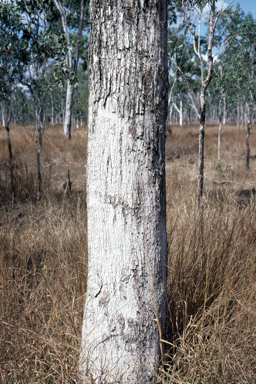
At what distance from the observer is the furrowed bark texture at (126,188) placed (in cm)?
109

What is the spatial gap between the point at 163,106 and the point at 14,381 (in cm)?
149

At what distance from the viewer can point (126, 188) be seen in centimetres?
A: 112

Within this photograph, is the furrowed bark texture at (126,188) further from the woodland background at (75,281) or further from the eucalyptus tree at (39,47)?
→ the eucalyptus tree at (39,47)

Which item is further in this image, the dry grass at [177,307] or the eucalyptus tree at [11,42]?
the eucalyptus tree at [11,42]

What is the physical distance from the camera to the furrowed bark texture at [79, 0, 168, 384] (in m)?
1.09

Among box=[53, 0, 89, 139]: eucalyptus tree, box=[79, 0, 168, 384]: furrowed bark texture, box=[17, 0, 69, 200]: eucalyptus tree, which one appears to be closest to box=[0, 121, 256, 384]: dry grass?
box=[79, 0, 168, 384]: furrowed bark texture

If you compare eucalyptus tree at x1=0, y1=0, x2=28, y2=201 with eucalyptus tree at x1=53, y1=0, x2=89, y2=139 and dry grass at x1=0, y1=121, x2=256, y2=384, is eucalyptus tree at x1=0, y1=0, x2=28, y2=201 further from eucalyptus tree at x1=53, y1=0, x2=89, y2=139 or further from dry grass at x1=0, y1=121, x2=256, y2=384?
eucalyptus tree at x1=53, y1=0, x2=89, y2=139

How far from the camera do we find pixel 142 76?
109 cm

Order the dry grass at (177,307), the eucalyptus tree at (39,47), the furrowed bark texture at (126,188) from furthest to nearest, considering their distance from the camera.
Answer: the eucalyptus tree at (39,47) → the dry grass at (177,307) → the furrowed bark texture at (126,188)

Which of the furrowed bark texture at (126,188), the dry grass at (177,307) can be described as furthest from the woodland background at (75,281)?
the furrowed bark texture at (126,188)

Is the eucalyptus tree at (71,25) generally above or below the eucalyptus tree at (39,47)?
above

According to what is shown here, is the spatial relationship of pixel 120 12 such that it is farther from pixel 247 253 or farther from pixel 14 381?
pixel 247 253

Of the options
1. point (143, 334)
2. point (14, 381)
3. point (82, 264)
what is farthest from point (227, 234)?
point (14, 381)

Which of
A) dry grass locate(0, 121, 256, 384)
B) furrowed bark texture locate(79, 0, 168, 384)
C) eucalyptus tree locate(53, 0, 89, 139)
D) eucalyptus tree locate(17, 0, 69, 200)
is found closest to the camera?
furrowed bark texture locate(79, 0, 168, 384)
